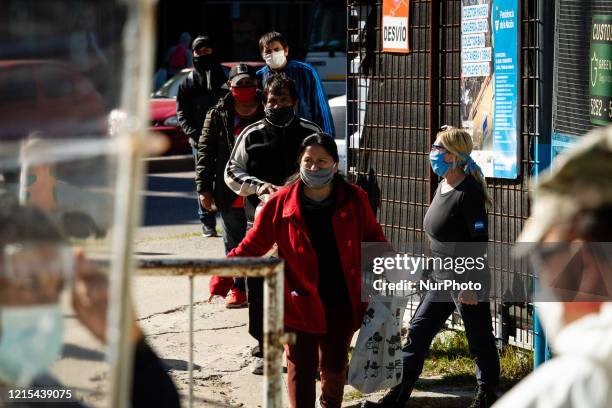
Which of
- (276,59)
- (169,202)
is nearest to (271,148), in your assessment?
(276,59)

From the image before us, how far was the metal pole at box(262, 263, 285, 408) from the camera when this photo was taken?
414cm

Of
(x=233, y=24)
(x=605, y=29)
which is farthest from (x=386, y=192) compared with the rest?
(x=233, y=24)

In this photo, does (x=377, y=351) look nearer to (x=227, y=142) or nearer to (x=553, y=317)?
(x=227, y=142)

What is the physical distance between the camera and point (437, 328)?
6309 mm

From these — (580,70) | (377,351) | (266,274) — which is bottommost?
(377,351)

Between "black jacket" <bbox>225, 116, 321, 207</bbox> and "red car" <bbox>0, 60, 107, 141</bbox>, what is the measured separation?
4396 mm

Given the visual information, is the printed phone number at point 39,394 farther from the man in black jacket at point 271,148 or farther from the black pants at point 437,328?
the man in black jacket at point 271,148

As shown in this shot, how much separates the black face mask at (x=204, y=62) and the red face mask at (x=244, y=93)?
2551mm

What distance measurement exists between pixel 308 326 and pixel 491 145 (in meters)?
1.86

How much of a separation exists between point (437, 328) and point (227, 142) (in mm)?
2261

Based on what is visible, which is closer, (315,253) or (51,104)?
(51,104)

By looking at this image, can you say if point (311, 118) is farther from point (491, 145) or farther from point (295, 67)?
point (491, 145)

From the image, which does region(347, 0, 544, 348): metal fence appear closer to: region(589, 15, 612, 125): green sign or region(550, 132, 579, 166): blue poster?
region(550, 132, 579, 166): blue poster

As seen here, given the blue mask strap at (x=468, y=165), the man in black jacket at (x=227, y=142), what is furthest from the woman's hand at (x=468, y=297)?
the man in black jacket at (x=227, y=142)
